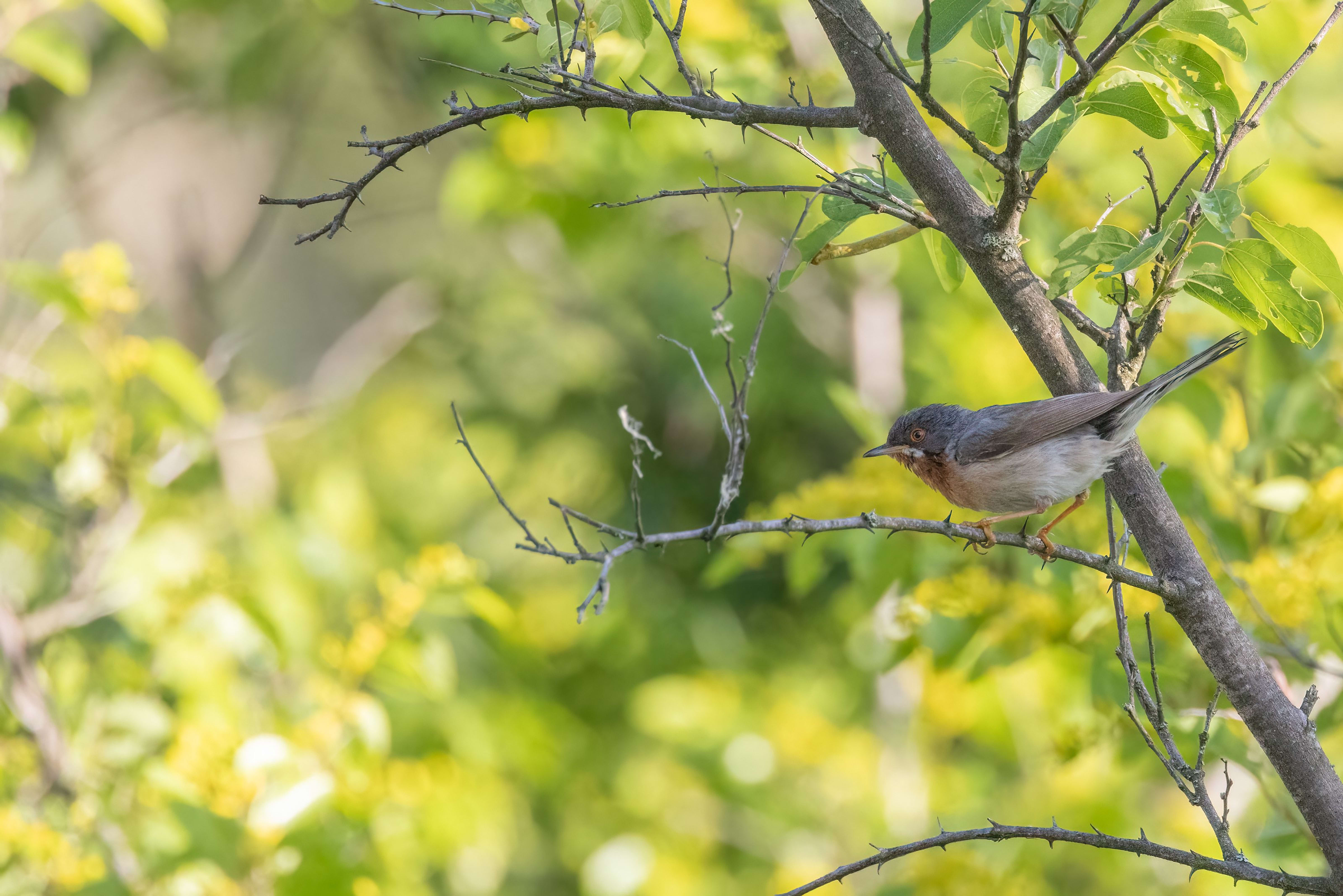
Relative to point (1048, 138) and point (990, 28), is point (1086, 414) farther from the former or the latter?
point (990, 28)

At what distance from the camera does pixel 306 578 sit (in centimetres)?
443

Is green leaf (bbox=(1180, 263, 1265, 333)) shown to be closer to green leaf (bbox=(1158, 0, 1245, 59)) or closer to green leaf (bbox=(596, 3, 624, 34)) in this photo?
green leaf (bbox=(1158, 0, 1245, 59))

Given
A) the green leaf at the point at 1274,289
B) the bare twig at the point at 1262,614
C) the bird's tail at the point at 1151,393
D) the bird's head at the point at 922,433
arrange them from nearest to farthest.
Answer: the green leaf at the point at 1274,289, the bird's tail at the point at 1151,393, the bare twig at the point at 1262,614, the bird's head at the point at 922,433

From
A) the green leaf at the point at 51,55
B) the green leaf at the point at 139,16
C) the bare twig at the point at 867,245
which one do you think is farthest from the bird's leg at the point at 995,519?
the green leaf at the point at 51,55

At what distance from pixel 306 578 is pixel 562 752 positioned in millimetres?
1952

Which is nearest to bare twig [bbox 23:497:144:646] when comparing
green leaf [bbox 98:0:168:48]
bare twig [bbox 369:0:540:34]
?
green leaf [bbox 98:0:168:48]

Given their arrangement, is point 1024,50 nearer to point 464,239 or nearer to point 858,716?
point 858,716

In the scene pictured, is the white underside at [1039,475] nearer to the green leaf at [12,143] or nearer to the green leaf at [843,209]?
the green leaf at [843,209]

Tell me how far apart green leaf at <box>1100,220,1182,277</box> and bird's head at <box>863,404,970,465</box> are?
149cm

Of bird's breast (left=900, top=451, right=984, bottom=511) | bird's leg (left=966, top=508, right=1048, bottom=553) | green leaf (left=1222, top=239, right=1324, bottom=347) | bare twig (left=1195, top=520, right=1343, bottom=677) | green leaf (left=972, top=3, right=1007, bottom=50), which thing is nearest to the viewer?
green leaf (left=1222, top=239, right=1324, bottom=347)

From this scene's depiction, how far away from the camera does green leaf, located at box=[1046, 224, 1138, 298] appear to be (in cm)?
181

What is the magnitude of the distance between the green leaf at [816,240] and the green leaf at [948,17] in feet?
1.25

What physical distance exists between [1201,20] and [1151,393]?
88cm

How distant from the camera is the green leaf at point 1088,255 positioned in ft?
5.94
